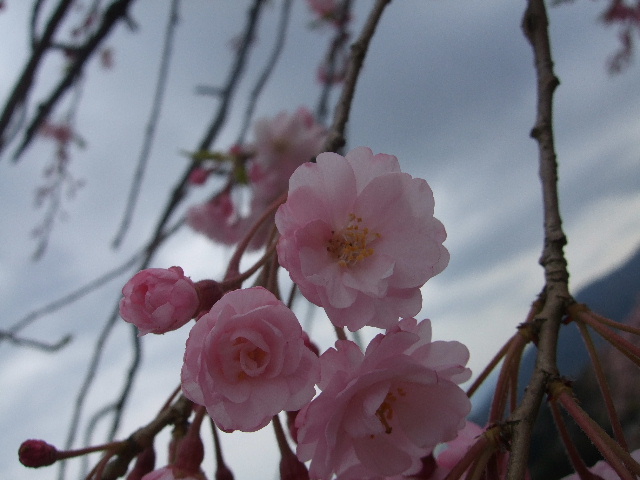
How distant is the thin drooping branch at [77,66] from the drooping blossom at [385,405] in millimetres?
1524

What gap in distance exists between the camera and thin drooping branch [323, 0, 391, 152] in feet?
2.85

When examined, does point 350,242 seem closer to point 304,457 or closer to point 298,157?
point 304,457

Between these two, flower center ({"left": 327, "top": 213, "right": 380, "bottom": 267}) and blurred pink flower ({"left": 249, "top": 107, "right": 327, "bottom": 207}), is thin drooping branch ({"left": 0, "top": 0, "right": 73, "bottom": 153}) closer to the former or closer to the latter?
blurred pink flower ({"left": 249, "top": 107, "right": 327, "bottom": 207})

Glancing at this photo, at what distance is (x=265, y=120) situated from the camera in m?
1.89

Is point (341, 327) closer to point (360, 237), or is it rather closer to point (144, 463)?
point (360, 237)

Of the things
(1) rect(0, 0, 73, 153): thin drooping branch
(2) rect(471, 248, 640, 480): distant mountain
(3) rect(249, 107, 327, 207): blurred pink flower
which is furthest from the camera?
(2) rect(471, 248, 640, 480): distant mountain

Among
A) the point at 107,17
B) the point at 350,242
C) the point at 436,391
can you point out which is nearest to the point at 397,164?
the point at 350,242

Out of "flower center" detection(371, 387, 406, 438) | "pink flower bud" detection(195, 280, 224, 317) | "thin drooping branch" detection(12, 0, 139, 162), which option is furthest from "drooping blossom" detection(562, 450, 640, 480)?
"thin drooping branch" detection(12, 0, 139, 162)

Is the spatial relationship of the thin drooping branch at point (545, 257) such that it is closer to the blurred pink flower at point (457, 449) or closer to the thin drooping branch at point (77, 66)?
the blurred pink flower at point (457, 449)

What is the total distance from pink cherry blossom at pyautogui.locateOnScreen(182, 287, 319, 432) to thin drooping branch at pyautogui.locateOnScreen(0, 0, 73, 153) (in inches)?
56.8

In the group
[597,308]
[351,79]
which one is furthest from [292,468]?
[597,308]

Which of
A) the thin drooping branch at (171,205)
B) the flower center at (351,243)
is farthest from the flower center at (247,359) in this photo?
the thin drooping branch at (171,205)

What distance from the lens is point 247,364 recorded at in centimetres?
53

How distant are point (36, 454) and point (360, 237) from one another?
488 millimetres
